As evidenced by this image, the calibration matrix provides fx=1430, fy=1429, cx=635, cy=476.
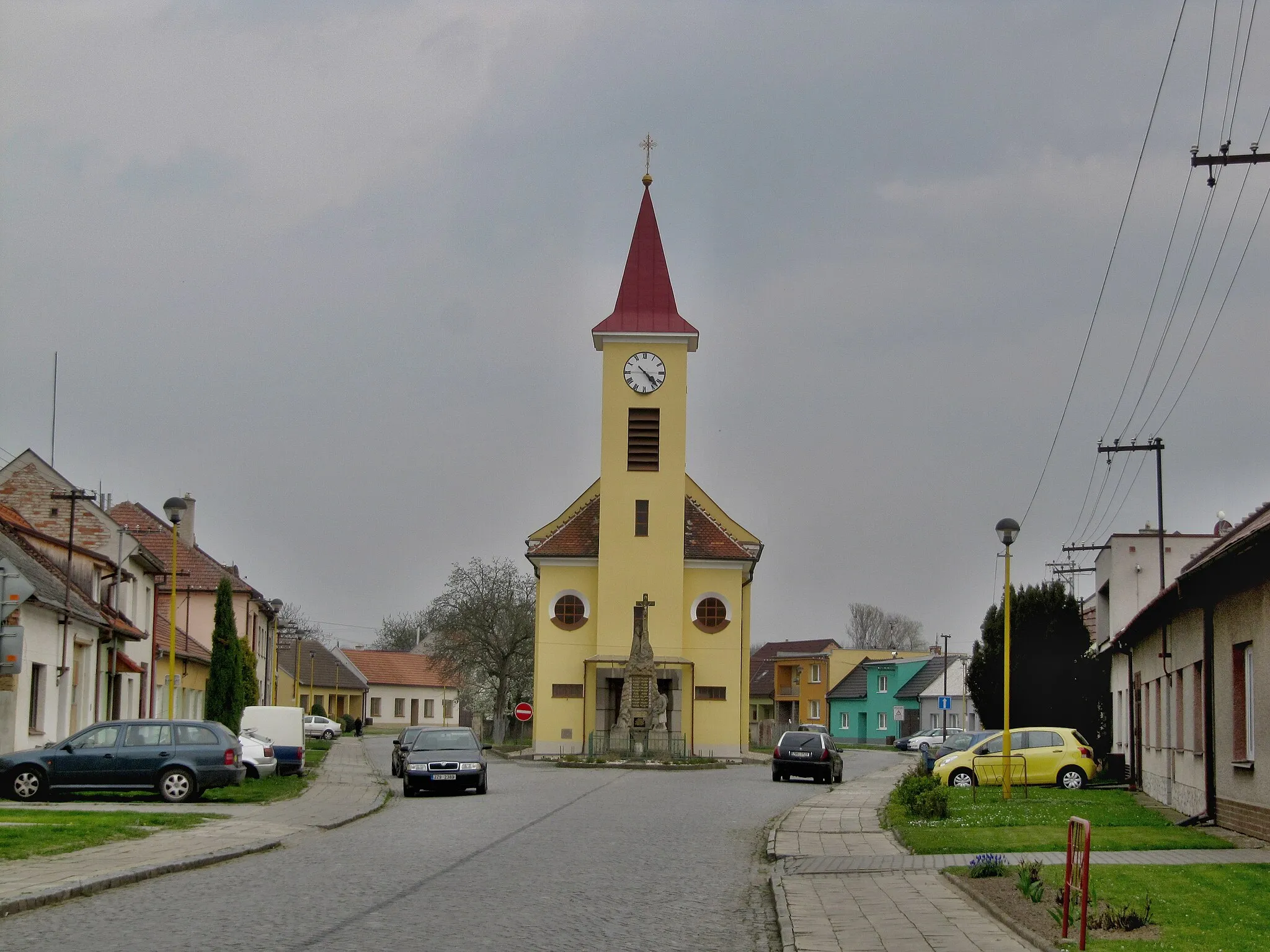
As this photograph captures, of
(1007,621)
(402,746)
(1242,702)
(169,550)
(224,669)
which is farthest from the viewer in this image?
(169,550)

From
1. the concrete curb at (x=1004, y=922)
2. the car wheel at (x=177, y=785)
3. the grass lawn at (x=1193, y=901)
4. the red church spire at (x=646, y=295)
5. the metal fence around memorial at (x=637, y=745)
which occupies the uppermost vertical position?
the red church spire at (x=646, y=295)

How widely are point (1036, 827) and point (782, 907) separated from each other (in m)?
8.61

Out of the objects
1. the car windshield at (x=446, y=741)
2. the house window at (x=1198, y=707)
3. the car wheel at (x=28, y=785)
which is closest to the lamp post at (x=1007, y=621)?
the house window at (x=1198, y=707)

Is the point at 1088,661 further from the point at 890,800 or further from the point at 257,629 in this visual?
the point at 257,629

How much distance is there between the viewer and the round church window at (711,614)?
55281mm

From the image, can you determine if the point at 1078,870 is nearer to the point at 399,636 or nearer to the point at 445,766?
the point at 445,766

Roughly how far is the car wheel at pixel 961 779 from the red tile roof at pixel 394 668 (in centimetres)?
7684

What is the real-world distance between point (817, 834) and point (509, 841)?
15.3 feet

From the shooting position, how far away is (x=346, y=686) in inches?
3989

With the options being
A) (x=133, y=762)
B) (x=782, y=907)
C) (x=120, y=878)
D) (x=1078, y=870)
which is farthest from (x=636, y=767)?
(x=1078, y=870)

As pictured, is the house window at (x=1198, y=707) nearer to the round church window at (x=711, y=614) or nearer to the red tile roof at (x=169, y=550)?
the round church window at (x=711, y=614)

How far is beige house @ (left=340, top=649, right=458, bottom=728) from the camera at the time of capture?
10825cm

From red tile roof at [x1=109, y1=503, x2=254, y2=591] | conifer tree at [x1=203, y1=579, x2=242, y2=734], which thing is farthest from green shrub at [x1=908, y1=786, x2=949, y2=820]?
red tile roof at [x1=109, y1=503, x2=254, y2=591]

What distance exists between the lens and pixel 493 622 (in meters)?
77.9
